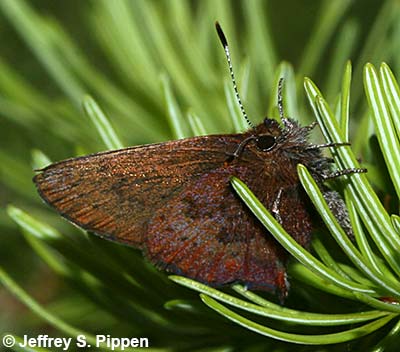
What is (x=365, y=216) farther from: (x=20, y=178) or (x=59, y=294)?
(x=59, y=294)

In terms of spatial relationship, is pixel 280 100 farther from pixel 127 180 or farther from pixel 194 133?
pixel 127 180

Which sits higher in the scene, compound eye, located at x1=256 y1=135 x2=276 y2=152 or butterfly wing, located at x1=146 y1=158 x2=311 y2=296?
compound eye, located at x1=256 y1=135 x2=276 y2=152

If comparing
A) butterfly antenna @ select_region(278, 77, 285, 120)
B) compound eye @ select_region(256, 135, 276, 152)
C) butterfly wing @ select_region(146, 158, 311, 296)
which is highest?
butterfly antenna @ select_region(278, 77, 285, 120)

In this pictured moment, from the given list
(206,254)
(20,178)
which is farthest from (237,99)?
(20,178)

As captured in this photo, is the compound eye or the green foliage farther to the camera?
the compound eye

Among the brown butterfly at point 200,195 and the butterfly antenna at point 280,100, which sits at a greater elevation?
the butterfly antenna at point 280,100
